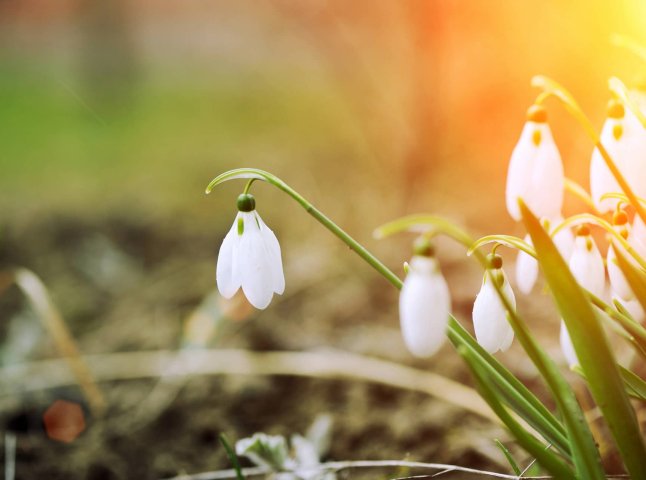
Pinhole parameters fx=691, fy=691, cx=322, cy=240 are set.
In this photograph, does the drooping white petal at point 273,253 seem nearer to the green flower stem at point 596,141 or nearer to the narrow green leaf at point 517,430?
the narrow green leaf at point 517,430

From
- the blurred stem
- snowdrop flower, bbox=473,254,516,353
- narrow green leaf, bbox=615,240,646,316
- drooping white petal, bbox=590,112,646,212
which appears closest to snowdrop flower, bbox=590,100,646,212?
drooping white petal, bbox=590,112,646,212

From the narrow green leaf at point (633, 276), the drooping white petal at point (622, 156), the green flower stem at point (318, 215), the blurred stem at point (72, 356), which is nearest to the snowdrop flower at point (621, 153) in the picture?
the drooping white petal at point (622, 156)

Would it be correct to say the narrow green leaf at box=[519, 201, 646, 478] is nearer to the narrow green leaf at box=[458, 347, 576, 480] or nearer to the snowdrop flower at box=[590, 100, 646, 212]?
the narrow green leaf at box=[458, 347, 576, 480]

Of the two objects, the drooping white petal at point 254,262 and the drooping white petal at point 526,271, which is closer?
the drooping white petal at point 254,262

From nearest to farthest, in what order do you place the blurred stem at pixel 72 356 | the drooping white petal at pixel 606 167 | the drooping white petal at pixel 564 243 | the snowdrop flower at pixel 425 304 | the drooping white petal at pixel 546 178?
the snowdrop flower at pixel 425 304 < the drooping white petal at pixel 546 178 < the drooping white petal at pixel 606 167 < the drooping white petal at pixel 564 243 < the blurred stem at pixel 72 356

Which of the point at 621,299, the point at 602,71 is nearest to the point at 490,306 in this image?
the point at 621,299

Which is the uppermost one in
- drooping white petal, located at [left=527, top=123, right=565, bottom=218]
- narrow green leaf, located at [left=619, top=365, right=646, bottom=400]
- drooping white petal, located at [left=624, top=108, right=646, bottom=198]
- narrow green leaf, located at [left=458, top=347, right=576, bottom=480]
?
drooping white petal, located at [left=624, top=108, right=646, bottom=198]

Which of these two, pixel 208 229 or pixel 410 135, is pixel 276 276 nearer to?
pixel 208 229
